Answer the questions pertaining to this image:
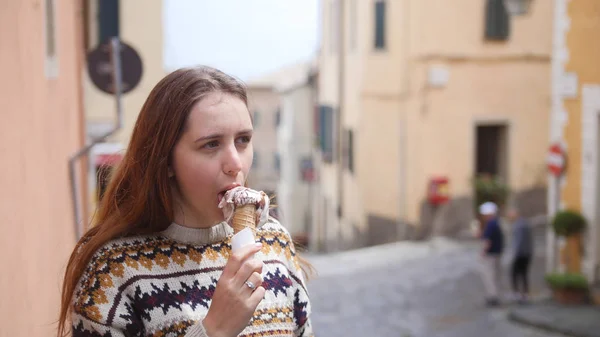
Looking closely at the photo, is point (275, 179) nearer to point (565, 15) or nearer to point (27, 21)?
point (565, 15)

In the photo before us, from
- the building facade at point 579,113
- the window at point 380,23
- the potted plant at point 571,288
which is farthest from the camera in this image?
the window at point 380,23

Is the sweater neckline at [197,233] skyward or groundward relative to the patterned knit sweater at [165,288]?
skyward

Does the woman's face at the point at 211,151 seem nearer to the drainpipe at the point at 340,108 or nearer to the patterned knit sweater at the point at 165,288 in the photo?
the patterned knit sweater at the point at 165,288

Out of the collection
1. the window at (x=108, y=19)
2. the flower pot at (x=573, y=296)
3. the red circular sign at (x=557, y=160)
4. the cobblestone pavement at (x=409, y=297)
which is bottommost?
the cobblestone pavement at (x=409, y=297)

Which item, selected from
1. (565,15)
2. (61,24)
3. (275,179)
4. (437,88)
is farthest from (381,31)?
(275,179)

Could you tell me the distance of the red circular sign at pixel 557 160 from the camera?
34.0 ft

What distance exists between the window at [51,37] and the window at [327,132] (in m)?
13.4

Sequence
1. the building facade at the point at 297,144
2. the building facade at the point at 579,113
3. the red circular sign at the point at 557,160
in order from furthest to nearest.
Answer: the building facade at the point at 297,144 → the red circular sign at the point at 557,160 → the building facade at the point at 579,113

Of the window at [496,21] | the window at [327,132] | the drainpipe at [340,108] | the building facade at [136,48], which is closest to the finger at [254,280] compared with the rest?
the building facade at [136,48]

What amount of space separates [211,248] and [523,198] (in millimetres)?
15425

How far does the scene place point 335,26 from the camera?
62.2ft

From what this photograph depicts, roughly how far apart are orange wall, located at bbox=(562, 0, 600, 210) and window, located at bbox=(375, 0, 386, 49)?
6217mm

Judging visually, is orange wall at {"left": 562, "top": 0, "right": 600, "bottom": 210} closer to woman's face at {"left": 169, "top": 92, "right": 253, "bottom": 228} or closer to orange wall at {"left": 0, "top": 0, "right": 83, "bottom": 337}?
orange wall at {"left": 0, "top": 0, "right": 83, "bottom": 337}

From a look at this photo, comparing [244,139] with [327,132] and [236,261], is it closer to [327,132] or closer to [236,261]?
[236,261]
